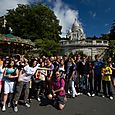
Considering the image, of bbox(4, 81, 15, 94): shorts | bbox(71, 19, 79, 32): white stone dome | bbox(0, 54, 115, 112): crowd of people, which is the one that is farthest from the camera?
bbox(71, 19, 79, 32): white stone dome

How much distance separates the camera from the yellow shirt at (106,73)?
1124cm

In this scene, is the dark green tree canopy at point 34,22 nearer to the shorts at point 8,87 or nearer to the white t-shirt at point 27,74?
the white t-shirt at point 27,74

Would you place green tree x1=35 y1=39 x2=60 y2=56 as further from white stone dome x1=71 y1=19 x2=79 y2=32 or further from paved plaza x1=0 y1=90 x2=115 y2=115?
white stone dome x1=71 y1=19 x2=79 y2=32

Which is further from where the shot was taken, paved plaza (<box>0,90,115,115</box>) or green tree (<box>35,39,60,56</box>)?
green tree (<box>35,39,60,56</box>)

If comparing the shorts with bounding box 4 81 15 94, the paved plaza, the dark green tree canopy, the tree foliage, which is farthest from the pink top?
the dark green tree canopy

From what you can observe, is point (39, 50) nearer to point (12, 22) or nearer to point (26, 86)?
point (12, 22)

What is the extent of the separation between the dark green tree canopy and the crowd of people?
39.9 metres

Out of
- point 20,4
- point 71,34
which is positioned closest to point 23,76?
point 20,4

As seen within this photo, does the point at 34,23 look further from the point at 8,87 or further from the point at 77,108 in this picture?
the point at 77,108

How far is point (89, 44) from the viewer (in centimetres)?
5209

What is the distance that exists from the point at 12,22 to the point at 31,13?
4.56 m

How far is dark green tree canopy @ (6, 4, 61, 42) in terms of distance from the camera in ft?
171

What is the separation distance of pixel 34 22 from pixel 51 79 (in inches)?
1708

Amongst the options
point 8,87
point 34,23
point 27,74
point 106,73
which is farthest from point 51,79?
point 34,23
